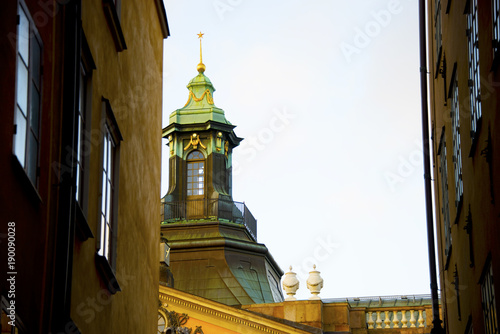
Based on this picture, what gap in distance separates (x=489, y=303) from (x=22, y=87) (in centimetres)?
555

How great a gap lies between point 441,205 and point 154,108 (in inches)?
218

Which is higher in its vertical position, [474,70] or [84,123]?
→ [474,70]

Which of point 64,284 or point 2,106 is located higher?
point 2,106

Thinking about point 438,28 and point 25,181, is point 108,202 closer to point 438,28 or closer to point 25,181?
point 25,181

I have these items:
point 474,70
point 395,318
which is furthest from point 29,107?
point 395,318

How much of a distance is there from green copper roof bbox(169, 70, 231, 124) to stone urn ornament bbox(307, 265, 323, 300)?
45.5ft

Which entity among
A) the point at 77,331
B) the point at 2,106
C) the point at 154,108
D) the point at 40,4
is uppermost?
the point at 154,108

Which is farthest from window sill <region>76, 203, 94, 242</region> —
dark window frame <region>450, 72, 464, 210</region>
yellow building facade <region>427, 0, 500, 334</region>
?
dark window frame <region>450, 72, 464, 210</region>

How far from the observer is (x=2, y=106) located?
22.3ft

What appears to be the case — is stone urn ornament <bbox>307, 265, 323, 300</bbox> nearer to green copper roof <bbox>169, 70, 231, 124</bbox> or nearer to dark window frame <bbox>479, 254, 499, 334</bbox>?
green copper roof <bbox>169, 70, 231, 124</bbox>

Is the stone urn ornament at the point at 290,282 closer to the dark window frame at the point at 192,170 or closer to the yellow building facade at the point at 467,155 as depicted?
the dark window frame at the point at 192,170

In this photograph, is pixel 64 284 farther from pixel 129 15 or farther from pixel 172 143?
pixel 172 143

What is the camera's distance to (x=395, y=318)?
101 ft

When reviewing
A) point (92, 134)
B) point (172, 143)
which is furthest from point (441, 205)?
point (172, 143)
